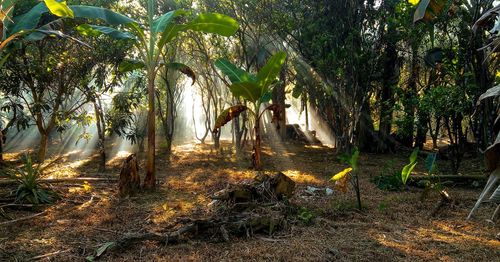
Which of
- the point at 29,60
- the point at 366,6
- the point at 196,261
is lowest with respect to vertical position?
the point at 196,261

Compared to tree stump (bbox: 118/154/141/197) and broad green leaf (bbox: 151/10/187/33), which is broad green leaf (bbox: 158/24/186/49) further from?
tree stump (bbox: 118/154/141/197)

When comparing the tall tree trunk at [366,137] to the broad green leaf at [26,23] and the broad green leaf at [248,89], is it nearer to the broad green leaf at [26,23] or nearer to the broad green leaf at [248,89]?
the broad green leaf at [248,89]

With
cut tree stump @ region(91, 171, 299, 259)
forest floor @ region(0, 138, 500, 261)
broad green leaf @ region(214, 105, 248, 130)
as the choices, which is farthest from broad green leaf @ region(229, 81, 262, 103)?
cut tree stump @ region(91, 171, 299, 259)

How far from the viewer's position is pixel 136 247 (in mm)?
4219

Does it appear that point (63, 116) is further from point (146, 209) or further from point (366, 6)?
point (366, 6)

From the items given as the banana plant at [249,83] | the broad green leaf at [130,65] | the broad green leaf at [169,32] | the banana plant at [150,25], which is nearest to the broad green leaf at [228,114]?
the banana plant at [249,83]

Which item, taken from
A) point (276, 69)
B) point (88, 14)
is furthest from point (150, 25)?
point (276, 69)

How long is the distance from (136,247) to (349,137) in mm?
8721

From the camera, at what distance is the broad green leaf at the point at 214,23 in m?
6.59

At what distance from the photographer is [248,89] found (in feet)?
28.2

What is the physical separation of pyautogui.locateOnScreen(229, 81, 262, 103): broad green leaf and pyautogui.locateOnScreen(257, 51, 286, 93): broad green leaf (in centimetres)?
16

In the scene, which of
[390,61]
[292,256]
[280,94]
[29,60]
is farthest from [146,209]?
[280,94]

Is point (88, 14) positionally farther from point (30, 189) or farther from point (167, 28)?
point (30, 189)

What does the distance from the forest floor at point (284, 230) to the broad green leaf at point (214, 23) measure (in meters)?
3.13
